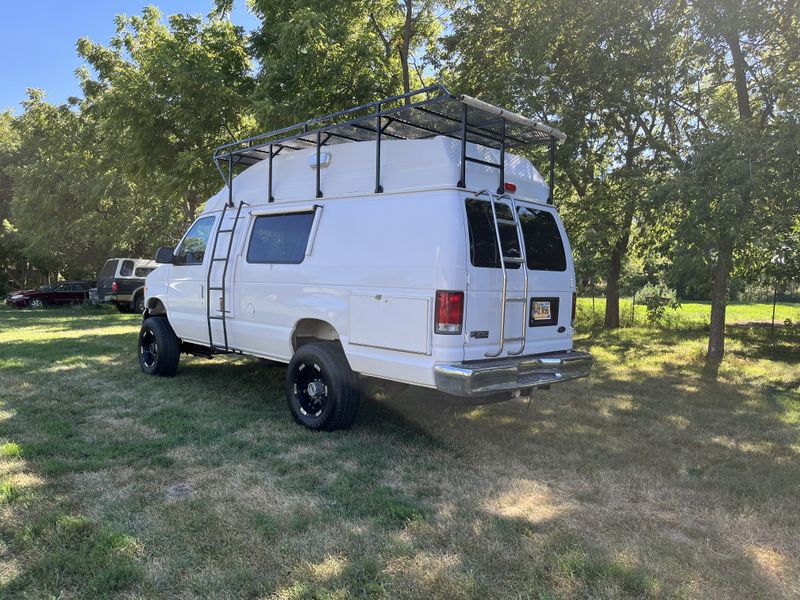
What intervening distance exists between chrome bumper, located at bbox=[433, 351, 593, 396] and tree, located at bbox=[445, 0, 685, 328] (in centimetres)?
464

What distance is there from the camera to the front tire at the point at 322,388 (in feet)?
17.1

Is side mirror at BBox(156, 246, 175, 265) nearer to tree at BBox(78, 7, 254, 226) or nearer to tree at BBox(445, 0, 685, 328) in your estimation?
tree at BBox(78, 7, 254, 226)

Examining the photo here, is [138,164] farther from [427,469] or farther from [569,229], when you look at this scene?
[427,469]

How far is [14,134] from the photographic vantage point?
31.5 m

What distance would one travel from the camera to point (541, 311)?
207 inches

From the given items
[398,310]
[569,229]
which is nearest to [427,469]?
[398,310]

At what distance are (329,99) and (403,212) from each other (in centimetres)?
689

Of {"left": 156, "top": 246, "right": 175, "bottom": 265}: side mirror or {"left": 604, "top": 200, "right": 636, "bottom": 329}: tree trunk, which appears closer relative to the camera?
{"left": 156, "top": 246, "right": 175, "bottom": 265}: side mirror

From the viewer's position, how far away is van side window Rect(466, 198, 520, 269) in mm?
4664

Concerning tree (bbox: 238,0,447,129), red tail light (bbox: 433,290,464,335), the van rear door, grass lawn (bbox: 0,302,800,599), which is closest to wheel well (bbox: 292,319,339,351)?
grass lawn (bbox: 0,302,800,599)

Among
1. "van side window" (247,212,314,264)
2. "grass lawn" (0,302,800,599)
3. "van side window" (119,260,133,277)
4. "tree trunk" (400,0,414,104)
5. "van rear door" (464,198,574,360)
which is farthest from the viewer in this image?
"van side window" (119,260,133,277)

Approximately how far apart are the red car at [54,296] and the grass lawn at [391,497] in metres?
19.4

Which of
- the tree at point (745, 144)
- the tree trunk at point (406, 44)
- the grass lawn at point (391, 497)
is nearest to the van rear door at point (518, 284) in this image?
the grass lawn at point (391, 497)

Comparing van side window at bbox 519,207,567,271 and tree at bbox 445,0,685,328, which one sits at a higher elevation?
tree at bbox 445,0,685,328
